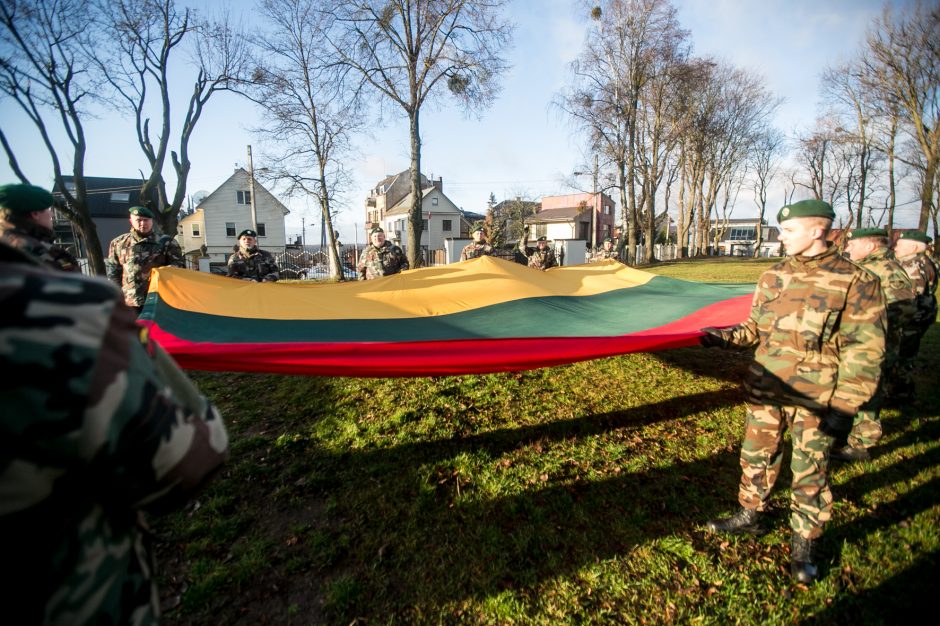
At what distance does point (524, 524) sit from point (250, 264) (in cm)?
541

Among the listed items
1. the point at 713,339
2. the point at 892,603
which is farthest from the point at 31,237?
the point at 892,603

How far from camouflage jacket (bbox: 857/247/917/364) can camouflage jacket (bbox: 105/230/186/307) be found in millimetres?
7888

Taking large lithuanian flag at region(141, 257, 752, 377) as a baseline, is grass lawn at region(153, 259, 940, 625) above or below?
below

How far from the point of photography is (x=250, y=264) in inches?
253

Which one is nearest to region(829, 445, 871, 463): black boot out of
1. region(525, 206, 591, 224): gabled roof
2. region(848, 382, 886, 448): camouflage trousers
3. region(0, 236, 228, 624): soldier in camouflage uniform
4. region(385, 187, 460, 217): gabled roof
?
region(848, 382, 886, 448): camouflage trousers

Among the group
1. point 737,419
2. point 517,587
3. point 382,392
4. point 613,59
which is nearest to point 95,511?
point 517,587

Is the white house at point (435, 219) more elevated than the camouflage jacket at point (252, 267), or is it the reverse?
the white house at point (435, 219)

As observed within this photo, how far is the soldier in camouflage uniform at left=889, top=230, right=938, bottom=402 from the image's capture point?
181 inches

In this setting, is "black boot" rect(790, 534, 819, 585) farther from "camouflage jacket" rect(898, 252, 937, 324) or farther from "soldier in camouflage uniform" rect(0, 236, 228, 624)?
"camouflage jacket" rect(898, 252, 937, 324)

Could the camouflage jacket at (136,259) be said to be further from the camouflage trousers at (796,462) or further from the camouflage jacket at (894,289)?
the camouflage jacket at (894,289)

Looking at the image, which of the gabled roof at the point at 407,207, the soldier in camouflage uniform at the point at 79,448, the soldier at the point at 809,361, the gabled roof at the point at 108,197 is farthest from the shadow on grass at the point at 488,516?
the gabled roof at the point at 407,207

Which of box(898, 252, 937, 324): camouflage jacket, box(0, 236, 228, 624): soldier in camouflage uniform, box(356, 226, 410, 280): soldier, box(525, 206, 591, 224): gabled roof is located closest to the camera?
box(0, 236, 228, 624): soldier in camouflage uniform

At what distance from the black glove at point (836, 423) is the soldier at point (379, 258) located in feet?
21.6

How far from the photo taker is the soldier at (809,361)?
2.32 metres
